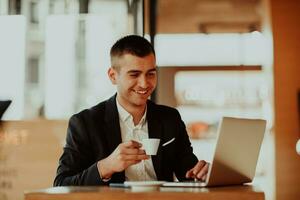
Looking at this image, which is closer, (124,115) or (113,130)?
(113,130)

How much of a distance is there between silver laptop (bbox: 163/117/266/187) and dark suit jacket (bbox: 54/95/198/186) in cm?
42

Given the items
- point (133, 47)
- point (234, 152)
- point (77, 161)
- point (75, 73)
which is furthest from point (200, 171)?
point (75, 73)

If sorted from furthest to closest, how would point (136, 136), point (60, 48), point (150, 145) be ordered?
point (60, 48)
point (136, 136)
point (150, 145)

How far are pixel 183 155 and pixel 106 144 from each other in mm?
394

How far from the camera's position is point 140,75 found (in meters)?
2.46

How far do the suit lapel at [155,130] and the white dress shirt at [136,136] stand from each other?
2cm

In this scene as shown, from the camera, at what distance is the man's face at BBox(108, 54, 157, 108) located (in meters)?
2.45

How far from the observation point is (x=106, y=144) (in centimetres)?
234

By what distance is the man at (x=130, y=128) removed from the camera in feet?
7.56

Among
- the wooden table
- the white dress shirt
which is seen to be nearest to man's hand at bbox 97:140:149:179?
the wooden table

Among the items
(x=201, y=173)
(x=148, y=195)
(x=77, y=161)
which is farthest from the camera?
(x=77, y=161)

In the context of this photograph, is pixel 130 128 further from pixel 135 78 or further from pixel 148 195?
pixel 148 195

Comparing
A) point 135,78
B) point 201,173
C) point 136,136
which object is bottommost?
point 201,173

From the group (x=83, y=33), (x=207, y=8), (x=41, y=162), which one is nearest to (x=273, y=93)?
(x=207, y=8)
